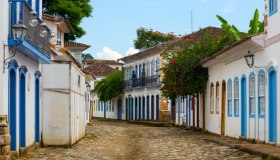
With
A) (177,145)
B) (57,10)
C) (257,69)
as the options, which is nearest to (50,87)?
(177,145)

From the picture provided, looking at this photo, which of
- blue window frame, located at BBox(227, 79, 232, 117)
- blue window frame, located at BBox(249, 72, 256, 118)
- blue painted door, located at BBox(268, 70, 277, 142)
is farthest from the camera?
blue window frame, located at BBox(227, 79, 232, 117)

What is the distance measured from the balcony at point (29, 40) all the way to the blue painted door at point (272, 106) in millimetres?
6815

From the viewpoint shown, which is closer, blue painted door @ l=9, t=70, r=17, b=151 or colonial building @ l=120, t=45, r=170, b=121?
blue painted door @ l=9, t=70, r=17, b=151

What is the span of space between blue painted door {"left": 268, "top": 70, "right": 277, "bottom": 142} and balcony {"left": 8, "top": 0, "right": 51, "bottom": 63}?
6.82 metres

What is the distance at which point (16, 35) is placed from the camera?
13.6 m

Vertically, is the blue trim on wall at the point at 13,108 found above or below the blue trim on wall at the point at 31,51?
below

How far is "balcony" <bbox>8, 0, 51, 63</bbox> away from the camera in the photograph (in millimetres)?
13844

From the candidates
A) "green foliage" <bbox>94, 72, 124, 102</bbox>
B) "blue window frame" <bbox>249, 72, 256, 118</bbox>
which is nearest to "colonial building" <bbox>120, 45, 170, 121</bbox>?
"green foliage" <bbox>94, 72, 124, 102</bbox>

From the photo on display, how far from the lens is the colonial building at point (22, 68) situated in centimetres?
1345

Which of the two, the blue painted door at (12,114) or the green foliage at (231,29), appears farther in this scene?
the green foliage at (231,29)

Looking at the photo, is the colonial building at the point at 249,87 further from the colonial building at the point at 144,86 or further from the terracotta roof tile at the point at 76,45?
the colonial building at the point at 144,86

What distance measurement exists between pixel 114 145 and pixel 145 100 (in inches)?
1286

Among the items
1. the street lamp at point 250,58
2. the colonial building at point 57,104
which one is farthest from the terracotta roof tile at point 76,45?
the street lamp at point 250,58

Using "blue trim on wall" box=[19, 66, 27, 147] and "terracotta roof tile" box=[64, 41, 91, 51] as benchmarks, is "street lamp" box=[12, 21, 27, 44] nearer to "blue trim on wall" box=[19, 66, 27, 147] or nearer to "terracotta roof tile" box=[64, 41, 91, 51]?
"blue trim on wall" box=[19, 66, 27, 147]
